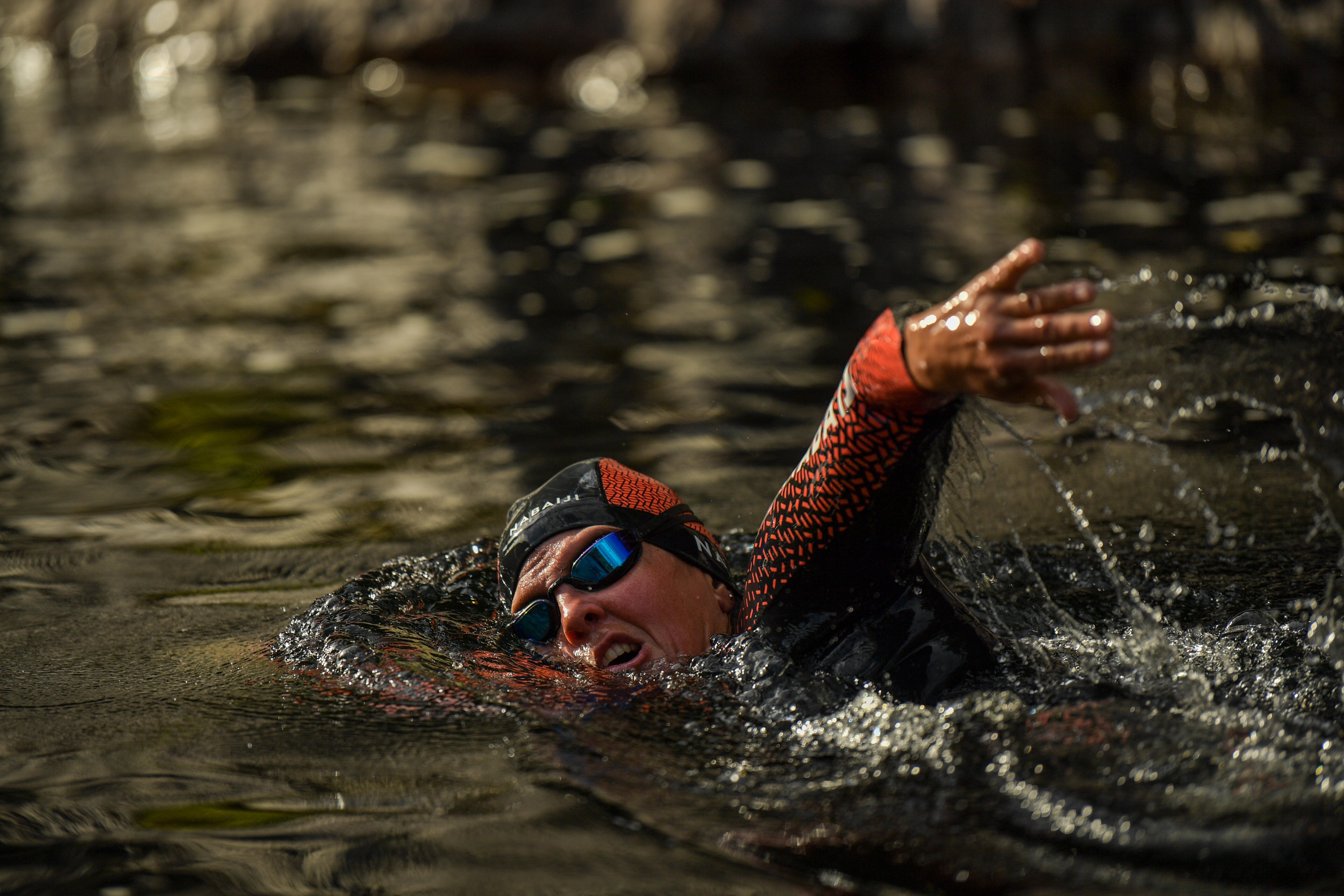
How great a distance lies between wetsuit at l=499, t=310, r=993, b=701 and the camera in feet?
9.51

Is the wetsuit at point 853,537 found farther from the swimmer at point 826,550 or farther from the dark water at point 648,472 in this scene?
the dark water at point 648,472

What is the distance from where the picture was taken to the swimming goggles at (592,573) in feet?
11.1

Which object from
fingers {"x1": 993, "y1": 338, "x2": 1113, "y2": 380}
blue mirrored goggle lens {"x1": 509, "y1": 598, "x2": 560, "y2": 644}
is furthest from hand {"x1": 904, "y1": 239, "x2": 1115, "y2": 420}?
blue mirrored goggle lens {"x1": 509, "y1": 598, "x2": 560, "y2": 644}

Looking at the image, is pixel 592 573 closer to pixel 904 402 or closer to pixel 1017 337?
pixel 904 402

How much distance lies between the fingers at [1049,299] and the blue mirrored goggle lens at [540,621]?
1493 mm

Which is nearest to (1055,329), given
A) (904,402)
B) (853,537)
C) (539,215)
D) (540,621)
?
(904,402)

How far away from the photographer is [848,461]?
9.77 ft

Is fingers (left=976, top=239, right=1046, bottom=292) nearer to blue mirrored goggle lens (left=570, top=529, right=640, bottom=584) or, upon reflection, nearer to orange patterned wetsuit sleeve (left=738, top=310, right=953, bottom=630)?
orange patterned wetsuit sleeve (left=738, top=310, right=953, bottom=630)

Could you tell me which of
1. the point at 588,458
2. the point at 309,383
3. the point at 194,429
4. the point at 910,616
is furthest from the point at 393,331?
the point at 910,616

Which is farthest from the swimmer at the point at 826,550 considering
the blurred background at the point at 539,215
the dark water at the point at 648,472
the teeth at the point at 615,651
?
the blurred background at the point at 539,215

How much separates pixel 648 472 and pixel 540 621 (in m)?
1.80

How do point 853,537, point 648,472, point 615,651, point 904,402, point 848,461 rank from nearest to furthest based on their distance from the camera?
point 904,402 → point 848,461 → point 853,537 → point 615,651 → point 648,472

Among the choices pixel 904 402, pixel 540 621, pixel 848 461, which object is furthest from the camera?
pixel 540 621

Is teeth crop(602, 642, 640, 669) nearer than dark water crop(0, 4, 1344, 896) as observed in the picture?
No
